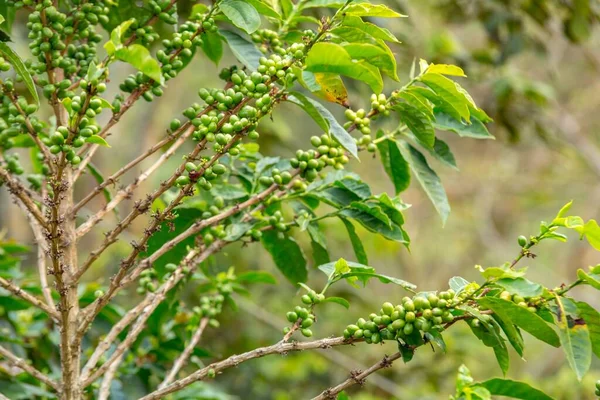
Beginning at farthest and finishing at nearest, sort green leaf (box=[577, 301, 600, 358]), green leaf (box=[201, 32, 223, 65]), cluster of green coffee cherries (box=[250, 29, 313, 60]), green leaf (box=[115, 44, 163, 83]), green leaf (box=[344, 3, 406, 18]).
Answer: green leaf (box=[201, 32, 223, 65]) → cluster of green coffee cherries (box=[250, 29, 313, 60]) → green leaf (box=[344, 3, 406, 18]) → green leaf (box=[577, 301, 600, 358]) → green leaf (box=[115, 44, 163, 83])

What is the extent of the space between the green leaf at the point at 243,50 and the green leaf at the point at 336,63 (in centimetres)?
23

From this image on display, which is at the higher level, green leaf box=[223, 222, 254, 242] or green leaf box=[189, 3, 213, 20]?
green leaf box=[189, 3, 213, 20]

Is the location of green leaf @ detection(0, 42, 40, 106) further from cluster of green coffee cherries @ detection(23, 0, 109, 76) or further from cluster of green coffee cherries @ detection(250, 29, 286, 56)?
cluster of green coffee cherries @ detection(250, 29, 286, 56)

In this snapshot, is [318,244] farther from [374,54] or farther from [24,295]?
[24,295]

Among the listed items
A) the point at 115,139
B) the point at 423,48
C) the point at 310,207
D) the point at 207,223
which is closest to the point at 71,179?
the point at 207,223

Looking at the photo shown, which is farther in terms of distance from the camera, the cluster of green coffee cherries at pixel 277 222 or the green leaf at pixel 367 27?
the cluster of green coffee cherries at pixel 277 222

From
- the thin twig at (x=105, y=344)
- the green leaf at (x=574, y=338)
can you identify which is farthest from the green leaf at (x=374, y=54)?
the thin twig at (x=105, y=344)

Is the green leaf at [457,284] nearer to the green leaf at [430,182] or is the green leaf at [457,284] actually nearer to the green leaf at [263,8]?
the green leaf at [430,182]

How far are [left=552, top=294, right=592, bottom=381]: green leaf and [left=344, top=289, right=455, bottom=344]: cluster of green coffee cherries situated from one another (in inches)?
6.5

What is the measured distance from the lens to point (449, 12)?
11.5ft

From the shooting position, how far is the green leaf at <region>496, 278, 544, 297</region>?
3.40 feet

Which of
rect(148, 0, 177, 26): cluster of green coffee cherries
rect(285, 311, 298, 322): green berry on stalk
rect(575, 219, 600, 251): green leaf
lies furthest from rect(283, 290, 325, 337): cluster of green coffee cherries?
rect(148, 0, 177, 26): cluster of green coffee cherries

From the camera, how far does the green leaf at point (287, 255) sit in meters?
1.53

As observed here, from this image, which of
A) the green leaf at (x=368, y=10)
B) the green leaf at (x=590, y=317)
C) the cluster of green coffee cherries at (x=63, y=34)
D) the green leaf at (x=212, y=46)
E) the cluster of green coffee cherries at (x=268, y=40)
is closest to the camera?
the green leaf at (x=590, y=317)
